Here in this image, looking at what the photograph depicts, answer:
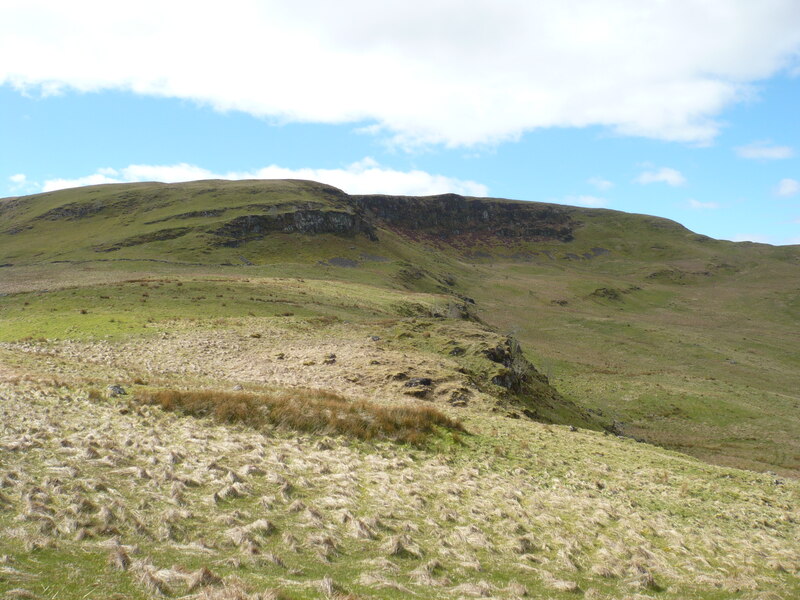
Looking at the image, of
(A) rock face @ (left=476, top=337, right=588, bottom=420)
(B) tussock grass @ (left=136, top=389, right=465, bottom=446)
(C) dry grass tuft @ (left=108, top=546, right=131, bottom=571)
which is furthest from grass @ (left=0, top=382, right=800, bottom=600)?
(A) rock face @ (left=476, top=337, right=588, bottom=420)

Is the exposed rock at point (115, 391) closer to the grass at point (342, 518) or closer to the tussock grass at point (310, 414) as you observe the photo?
the tussock grass at point (310, 414)

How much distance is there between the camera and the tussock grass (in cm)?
1731

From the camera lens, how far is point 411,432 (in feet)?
58.6

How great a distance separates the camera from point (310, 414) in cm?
1792

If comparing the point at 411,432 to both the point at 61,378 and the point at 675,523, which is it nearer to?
the point at 675,523

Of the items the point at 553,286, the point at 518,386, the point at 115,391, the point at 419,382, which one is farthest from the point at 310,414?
the point at 553,286

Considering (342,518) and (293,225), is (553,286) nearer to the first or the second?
(293,225)

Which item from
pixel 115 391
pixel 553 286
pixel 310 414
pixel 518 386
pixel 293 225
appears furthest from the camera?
pixel 553 286

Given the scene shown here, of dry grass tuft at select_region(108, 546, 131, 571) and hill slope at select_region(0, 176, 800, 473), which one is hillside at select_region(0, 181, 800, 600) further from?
hill slope at select_region(0, 176, 800, 473)

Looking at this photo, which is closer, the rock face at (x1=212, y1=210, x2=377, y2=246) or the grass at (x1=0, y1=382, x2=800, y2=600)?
the grass at (x1=0, y1=382, x2=800, y2=600)

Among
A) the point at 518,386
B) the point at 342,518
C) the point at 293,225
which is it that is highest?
the point at 293,225

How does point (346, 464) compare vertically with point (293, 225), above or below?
below

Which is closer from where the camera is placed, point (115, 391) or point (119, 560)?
point (119, 560)

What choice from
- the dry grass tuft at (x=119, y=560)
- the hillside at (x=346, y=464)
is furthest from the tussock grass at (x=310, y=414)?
the dry grass tuft at (x=119, y=560)
